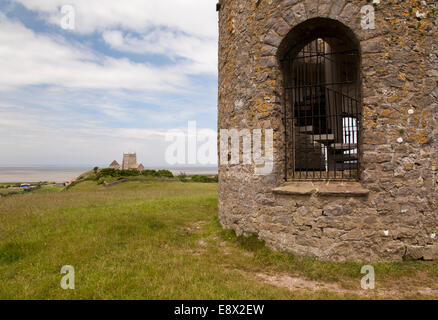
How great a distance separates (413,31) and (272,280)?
16.8 ft

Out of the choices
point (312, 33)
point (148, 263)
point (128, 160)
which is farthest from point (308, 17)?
point (128, 160)

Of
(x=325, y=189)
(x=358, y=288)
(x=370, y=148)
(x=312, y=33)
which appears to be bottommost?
(x=358, y=288)

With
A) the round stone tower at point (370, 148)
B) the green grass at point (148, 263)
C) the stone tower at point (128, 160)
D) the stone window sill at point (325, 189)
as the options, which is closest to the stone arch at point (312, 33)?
the round stone tower at point (370, 148)

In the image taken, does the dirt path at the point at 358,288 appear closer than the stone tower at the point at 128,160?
Yes

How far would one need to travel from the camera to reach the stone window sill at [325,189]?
4992 mm

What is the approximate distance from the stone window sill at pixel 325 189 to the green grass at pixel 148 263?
1208 millimetres

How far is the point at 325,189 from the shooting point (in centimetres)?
515

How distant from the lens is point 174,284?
4.12 m

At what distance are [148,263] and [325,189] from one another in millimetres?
3455

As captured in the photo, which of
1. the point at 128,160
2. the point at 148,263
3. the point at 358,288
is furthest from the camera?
the point at 128,160

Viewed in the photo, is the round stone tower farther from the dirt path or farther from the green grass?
the dirt path

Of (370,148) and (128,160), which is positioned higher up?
(128,160)

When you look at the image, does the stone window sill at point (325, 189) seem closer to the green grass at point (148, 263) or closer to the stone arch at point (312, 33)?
the green grass at point (148, 263)

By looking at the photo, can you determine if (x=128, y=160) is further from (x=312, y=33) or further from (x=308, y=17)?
(x=308, y=17)
